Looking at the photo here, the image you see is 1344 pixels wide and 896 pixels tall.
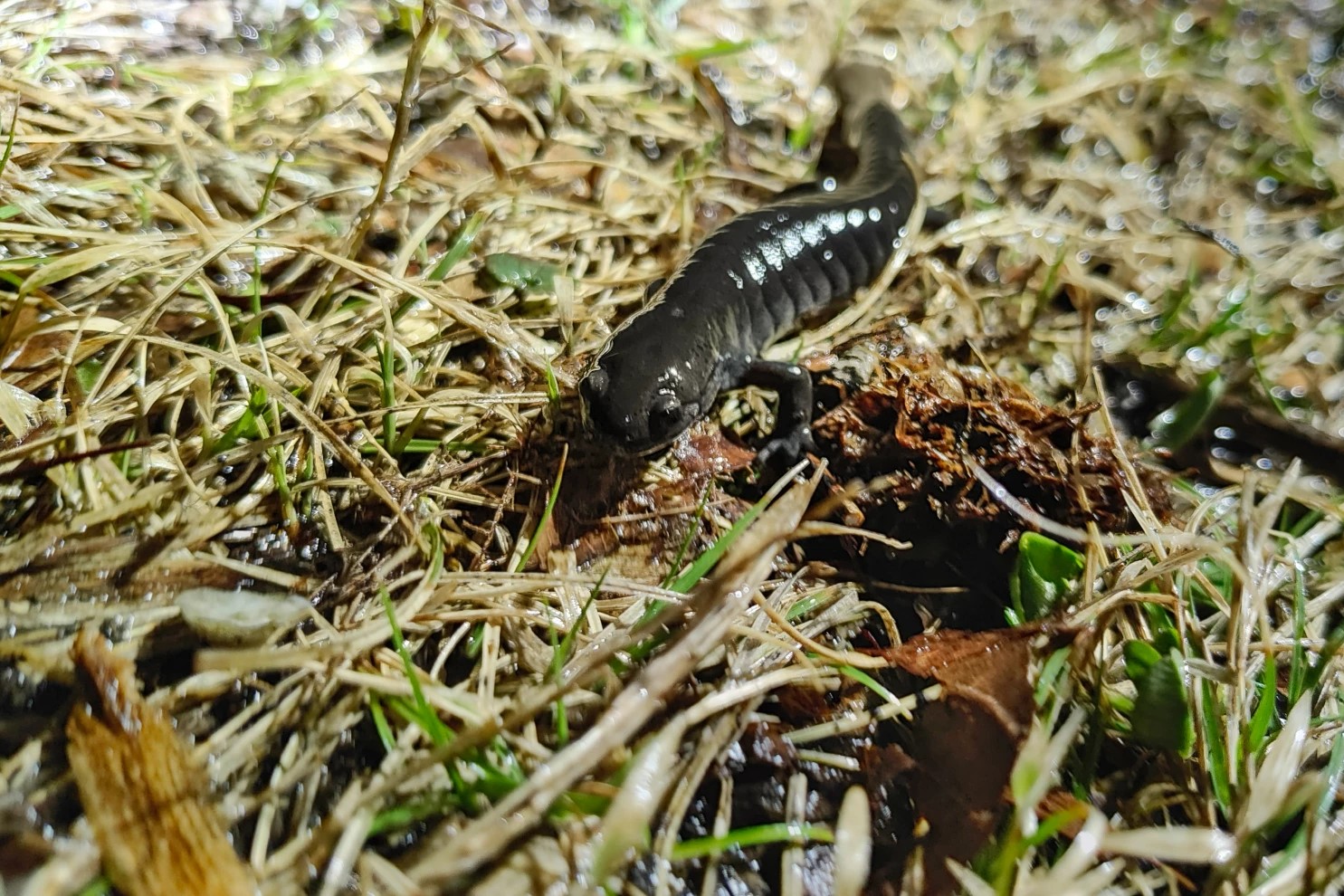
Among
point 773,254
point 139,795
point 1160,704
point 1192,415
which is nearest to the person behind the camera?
point 139,795

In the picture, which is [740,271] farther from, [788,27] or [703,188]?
[788,27]

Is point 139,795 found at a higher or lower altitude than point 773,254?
lower

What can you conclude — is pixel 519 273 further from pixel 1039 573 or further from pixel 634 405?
pixel 1039 573

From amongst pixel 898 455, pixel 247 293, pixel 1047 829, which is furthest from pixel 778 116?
pixel 1047 829

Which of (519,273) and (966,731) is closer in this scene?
(966,731)

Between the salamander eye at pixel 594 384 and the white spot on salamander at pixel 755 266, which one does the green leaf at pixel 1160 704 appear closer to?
the salamander eye at pixel 594 384

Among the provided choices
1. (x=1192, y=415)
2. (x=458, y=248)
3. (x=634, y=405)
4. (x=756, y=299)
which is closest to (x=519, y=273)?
(x=458, y=248)
